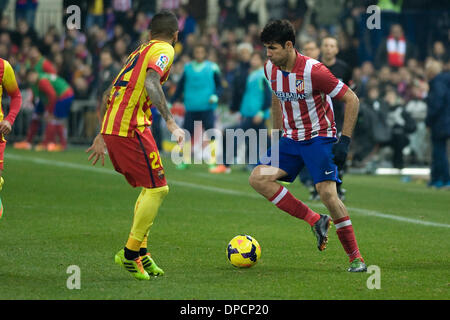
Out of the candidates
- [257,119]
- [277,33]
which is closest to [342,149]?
[277,33]

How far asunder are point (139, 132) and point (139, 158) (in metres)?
0.21

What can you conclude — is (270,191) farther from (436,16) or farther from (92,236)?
(436,16)

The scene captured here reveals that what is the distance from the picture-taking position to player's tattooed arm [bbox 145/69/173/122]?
24.6ft

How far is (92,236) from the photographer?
10.2 meters

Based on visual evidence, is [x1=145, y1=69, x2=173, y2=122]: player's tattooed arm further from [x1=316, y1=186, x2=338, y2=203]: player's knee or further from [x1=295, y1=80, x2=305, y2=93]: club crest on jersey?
[x1=316, y1=186, x2=338, y2=203]: player's knee

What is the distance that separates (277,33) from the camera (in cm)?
833

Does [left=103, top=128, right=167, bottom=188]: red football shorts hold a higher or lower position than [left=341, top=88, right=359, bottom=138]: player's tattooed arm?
lower

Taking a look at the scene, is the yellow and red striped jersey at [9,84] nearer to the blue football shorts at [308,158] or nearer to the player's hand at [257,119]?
the blue football shorts at [308,158]

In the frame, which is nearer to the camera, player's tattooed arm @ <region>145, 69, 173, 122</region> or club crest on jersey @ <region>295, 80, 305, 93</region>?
player's tattooed arm @ <region>145, 69, 173, 122</region>

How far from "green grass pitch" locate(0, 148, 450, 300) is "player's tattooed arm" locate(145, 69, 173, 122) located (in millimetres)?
1328

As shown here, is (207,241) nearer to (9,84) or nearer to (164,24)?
(9,84)

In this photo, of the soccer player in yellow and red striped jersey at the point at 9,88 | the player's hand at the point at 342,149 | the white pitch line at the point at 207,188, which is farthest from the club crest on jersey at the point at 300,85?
the white pitch line at the point at 207,188

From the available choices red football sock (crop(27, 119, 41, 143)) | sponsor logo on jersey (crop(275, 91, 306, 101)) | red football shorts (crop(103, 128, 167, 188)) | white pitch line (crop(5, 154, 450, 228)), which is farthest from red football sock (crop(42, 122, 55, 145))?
red football shorts (crop(103, 128, 167, 188))

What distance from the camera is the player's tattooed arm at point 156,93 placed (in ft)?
24.6
